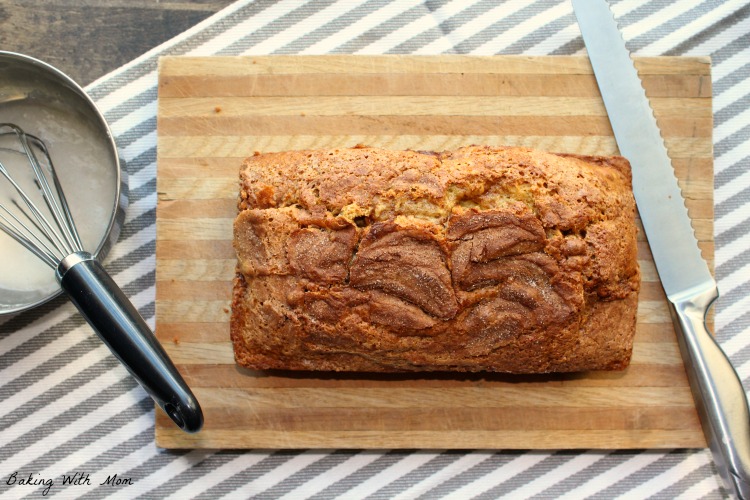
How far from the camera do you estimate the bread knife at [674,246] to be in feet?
6.91

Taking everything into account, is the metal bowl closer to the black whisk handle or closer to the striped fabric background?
the striped fabric background

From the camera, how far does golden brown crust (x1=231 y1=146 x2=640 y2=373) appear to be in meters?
1.87

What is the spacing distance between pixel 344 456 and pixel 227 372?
0.54 m

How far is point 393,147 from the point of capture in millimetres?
2328

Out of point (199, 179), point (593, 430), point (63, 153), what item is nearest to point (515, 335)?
point (593, 430)

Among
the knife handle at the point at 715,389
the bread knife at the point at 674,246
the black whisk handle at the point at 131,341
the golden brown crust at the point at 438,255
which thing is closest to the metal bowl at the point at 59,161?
the black whisk handle at the point at 131,341

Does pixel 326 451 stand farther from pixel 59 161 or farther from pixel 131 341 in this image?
pixel 59 161

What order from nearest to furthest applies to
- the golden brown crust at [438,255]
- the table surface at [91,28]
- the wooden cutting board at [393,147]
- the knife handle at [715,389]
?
1. the golden brown crust at [438,255]
2. the knife handle at [715,389]
3. the wooden cutting board at [393,147]
4. the table surface at [91,28]

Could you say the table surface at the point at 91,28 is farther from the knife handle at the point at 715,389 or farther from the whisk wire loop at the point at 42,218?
the knife handle at the point at 715,389

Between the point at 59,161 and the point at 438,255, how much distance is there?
4.83 feet

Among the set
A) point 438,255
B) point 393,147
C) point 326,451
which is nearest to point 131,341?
point 326,451

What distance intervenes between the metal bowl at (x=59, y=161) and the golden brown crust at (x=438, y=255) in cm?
64

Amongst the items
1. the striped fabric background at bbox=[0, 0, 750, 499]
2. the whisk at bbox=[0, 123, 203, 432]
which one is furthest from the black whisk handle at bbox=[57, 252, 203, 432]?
the striped fabric background at bbox=[0, 0, 750, 499]

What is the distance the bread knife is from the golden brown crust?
10.4 inches
